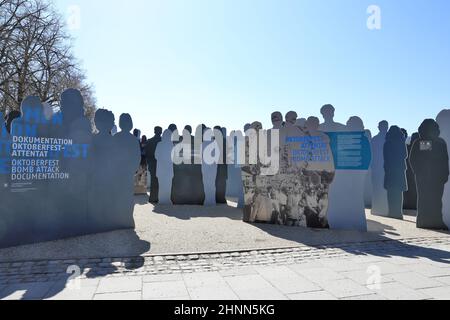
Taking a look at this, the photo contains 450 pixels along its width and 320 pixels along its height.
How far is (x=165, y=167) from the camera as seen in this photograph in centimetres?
1273

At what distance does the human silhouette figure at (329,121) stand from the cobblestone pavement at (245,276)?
10.3 ft

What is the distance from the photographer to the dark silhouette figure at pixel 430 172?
8.50 meters

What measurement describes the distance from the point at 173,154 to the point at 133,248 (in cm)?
690

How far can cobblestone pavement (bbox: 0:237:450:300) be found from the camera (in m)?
3.99

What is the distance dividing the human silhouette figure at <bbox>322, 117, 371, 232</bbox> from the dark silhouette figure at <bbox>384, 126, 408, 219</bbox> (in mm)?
3485

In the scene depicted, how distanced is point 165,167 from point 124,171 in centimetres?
497

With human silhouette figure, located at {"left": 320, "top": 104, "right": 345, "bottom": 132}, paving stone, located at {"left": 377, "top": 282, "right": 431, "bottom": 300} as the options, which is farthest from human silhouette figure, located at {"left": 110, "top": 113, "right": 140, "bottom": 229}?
paving stone, located at {"left": 377, "top": 282, "right": 431, "bottom": 300}

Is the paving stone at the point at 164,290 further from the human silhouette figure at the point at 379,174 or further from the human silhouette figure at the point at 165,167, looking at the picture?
the human silhouette figure at the point at 379,174

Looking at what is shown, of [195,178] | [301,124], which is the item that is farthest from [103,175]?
[195,178]

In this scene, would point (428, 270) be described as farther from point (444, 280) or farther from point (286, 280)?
point (286, 280)

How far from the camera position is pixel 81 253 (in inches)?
226

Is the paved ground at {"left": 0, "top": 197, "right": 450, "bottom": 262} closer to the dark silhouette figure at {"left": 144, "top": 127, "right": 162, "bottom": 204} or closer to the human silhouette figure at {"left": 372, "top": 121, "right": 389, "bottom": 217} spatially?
the human silhouette figure at {"left": 372, "top": 121, "right": 389, "bottom": 217}
